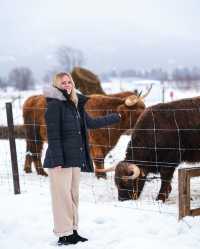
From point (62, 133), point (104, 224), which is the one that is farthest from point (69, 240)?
point (62, 133)

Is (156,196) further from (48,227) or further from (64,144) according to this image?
(64,144)

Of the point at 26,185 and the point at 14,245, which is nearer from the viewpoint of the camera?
the point at 14,245

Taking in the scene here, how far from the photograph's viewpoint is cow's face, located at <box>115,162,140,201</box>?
8224 mm

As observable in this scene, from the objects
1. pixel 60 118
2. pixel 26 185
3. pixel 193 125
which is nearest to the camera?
pixel 60 118

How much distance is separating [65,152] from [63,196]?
0.52 m

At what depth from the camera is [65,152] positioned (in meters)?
5.38

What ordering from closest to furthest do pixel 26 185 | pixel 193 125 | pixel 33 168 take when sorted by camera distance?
pixel 193 125, pixel 26 185, pixel 33 168

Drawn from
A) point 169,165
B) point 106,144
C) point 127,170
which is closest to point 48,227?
point 127,170

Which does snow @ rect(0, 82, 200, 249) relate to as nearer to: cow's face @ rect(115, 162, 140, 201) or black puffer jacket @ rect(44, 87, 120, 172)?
cow's face @ rect(115, 162, 140, 201)

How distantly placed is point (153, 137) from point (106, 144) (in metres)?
2.78

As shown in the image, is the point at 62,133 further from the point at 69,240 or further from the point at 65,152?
the point at 69,240

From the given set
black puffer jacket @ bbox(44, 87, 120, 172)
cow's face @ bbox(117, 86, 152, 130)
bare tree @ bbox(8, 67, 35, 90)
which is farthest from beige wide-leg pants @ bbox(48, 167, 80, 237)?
bare tree @ bbox(8, 67, 35, 90)

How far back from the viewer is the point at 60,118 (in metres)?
5.37

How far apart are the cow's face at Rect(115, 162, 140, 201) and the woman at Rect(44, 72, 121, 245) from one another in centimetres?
266
